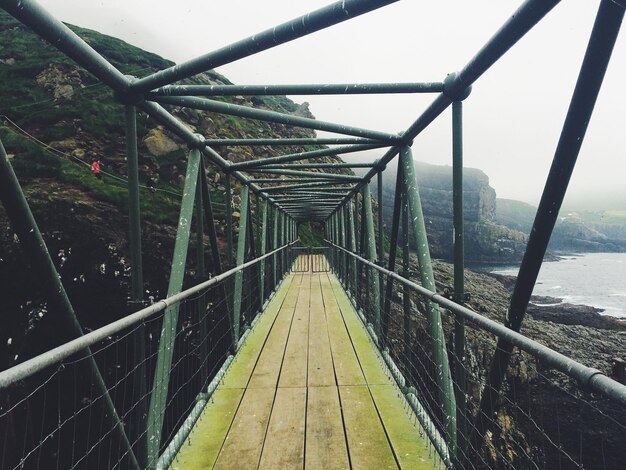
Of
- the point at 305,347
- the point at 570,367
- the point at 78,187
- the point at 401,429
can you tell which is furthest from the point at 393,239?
the point at 78,187

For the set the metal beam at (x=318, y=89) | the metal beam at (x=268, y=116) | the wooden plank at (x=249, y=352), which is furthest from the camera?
the wooden plank at (x=249, y=352)

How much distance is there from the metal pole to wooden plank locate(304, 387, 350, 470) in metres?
1.18

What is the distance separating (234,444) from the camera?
277 centimetres

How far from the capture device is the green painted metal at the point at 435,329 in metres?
2.54

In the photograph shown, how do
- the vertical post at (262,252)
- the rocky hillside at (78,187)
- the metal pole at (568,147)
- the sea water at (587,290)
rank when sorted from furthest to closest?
the sea water at (587,290), the rocky hillside at (78,187), the vertical post at (262,252), the metal pole at (568,147)

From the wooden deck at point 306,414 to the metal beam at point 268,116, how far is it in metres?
2.63

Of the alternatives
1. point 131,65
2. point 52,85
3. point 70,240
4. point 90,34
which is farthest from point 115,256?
point 90,34

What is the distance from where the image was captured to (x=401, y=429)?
2949mm

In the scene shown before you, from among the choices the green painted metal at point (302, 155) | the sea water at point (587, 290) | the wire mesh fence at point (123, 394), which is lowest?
the sea water at point (587, 290)

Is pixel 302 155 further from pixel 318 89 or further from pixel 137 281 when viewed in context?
pixel 137 281

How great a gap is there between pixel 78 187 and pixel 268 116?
48.5 ft

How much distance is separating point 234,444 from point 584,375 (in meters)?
2.47

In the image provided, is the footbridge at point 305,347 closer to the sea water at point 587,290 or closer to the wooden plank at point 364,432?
the wooden plank at point 364,432

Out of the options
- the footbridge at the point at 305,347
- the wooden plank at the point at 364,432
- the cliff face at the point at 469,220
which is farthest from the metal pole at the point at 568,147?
the cliff face at the point at 469,220
